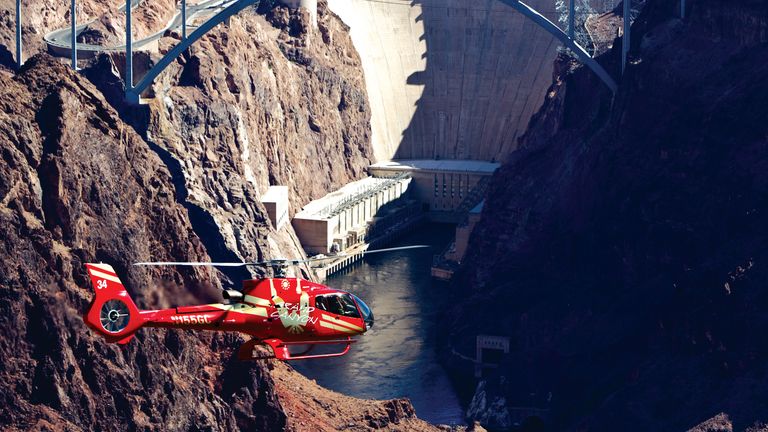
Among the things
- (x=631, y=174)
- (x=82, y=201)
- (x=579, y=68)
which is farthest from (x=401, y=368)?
(x=82, y=201)

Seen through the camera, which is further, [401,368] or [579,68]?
[579,68]

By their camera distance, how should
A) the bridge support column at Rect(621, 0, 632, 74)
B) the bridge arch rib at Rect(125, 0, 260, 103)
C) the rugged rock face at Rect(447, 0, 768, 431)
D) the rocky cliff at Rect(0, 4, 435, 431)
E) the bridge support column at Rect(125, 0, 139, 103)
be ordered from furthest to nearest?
1. the bridge support column at Rect(125, 0, 139, 103)
2. the bridge arch rib at Rect(125, 0, 260, 103)
3. the bridge support column at Rect(621, 0, 632, 74)
4. the rugged rock face at Rect(447, 0, 768, 431)
5. the rocky cliff at Rect(0, 4, 435, 431)

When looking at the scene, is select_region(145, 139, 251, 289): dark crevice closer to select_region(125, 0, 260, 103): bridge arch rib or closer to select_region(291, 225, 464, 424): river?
select_region(125, 0, 260, 103): bridge arch rib

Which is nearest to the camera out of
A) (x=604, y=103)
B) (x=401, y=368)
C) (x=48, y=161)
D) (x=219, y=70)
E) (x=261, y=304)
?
(x=261, y=304)

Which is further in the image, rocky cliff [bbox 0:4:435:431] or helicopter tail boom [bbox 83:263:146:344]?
rocky cliff [bbox 0:4:435:431]

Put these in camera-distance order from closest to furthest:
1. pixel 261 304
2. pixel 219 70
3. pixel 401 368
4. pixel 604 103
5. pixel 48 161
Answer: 1. pixel 261 304
2. pixel 48 161
3. pixel 401 368
4. pixel 604 103
5. pixel 219 70

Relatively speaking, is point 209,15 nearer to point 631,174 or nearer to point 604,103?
point 604,103

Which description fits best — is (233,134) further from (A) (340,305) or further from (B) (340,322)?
(B) (340,322)

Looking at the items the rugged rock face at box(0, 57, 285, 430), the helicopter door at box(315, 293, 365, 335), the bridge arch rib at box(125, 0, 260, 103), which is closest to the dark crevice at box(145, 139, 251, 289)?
the bridge arch rib at box(125, 0, 260, 103)
